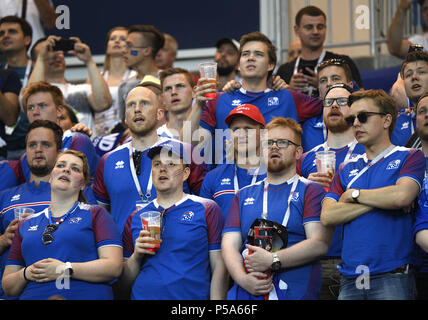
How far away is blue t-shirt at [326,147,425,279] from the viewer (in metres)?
4.67

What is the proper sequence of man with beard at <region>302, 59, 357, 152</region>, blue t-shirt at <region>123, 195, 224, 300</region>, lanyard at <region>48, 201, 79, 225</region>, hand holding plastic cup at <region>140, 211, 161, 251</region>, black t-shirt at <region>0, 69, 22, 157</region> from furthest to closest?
black t-shirt at <region>0, 69, 22, 157</region>, man with beard at <region>302, 59, 357, 152</region>, lanyard at <region>48, 201, 79, 225</region>, blue t-shirt at <region>123, 195, 224, 300</region>, hand holding plastic cup at <region>140, 211, 161, 251</region>

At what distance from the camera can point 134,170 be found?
592 cm

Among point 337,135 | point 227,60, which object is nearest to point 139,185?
point 337,135

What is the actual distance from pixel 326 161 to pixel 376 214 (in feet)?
2.37

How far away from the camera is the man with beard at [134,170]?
19.1 feet

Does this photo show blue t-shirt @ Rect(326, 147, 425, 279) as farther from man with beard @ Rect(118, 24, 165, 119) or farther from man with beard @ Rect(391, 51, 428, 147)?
man with beard @ Rect(118, 24, 165, 119)

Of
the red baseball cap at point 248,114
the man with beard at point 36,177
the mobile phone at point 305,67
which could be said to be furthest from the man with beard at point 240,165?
the mobile phone at point 305,67

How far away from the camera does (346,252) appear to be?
482 cm

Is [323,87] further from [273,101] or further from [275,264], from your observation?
[275,264]

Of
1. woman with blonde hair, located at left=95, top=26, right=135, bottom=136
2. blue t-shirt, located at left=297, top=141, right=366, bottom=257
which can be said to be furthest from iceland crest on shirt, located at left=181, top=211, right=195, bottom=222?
woman with blonde hair, located at left=95, top=26, right=135, bottom=136

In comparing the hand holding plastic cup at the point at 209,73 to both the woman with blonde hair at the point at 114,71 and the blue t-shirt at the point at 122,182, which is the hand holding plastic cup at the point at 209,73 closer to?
the blue t-shirt at the point at 122,182

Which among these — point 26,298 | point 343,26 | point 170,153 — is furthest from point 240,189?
point 343,26

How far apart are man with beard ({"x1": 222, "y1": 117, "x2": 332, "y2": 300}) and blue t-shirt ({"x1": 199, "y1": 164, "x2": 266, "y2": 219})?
44cm

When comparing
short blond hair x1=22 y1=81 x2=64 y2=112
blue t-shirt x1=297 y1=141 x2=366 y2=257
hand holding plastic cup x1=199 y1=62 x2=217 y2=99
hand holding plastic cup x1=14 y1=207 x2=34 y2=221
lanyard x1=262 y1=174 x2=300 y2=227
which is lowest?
hand holding plastic cup x1=14 y1=207 x2=34 y2=221
